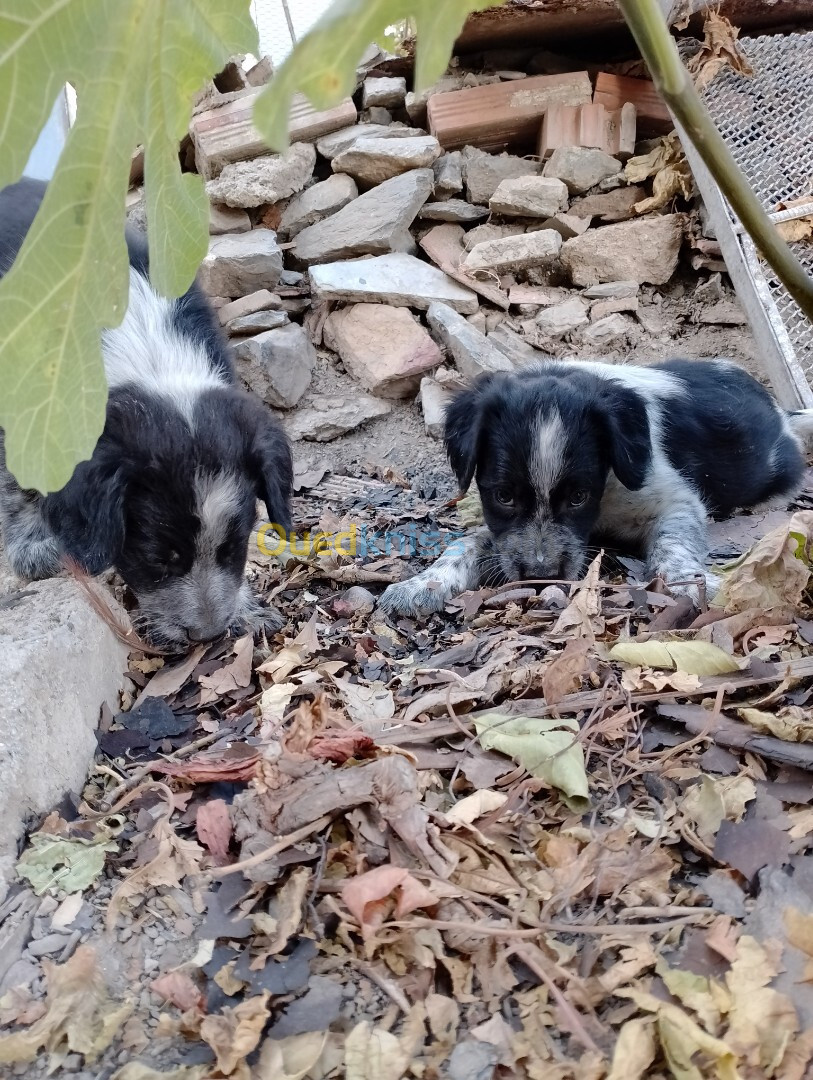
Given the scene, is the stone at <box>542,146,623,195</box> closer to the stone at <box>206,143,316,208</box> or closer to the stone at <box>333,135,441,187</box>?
the stone at <box>333,135,441,187</box>

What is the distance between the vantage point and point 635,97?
6391 millimetres

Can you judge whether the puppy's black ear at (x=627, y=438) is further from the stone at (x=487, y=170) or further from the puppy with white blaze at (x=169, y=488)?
the stone at (x=487, y=170)

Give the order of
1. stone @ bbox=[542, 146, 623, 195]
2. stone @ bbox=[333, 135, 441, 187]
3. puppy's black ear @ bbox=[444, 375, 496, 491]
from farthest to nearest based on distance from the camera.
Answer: stone @ bbox=[333, 135, 441, 187], stone @ bbox=[542, 146, 623, 195], puppy's black ear @ bbox=[444, 375, 496, 491]

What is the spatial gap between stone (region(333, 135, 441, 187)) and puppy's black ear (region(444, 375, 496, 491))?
2.86 m

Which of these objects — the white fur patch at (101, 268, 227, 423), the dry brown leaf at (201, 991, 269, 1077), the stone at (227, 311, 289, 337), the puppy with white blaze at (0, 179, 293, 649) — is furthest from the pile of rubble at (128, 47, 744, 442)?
the dry brown leaf at (201, 991, 269, 1077)

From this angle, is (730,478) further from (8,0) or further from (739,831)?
(8,0)

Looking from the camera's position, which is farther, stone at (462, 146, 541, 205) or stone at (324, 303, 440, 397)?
stone at (462, 146, 541, 205)

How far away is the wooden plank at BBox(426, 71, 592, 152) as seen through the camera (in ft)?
20.7

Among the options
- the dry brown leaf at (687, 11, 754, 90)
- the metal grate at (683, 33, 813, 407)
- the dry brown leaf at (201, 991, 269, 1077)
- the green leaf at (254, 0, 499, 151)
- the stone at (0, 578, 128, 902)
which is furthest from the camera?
the dry brown leaf at (687, 11, 754, 90)

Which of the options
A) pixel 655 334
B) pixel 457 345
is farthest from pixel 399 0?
pixel 655 334

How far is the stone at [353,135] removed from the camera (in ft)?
21.6

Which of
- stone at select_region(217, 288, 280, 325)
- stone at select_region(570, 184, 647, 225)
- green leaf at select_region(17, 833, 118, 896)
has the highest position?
stone at select_region(217, 288, 280, 325)

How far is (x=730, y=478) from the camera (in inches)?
180

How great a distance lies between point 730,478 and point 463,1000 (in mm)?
3653
